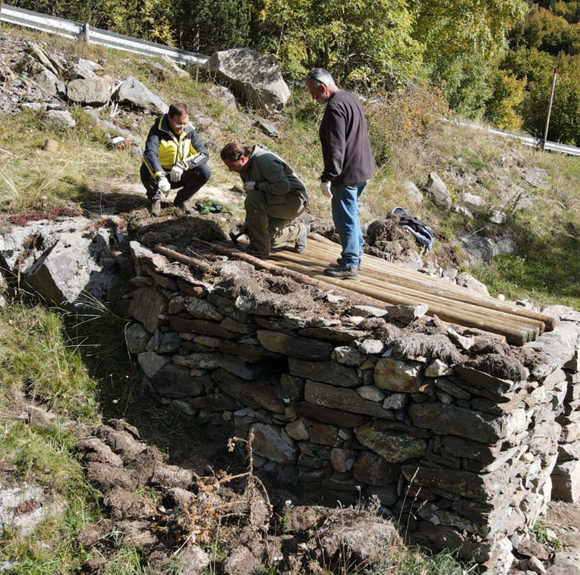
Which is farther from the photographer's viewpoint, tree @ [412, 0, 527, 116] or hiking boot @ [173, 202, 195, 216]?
tree @ [412, 0, 527, 116]

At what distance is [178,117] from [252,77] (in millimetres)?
5890

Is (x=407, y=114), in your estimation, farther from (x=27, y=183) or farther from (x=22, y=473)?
(x=22, y=473)

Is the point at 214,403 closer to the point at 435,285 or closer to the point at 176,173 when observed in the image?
the point at 435,285

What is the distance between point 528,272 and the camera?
1175 cm

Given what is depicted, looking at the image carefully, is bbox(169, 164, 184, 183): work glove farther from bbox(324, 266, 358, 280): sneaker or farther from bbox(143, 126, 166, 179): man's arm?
bbox(324, 266, 358, 280): sneaker

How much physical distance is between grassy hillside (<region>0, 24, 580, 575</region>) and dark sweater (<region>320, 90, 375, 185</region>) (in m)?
2.58

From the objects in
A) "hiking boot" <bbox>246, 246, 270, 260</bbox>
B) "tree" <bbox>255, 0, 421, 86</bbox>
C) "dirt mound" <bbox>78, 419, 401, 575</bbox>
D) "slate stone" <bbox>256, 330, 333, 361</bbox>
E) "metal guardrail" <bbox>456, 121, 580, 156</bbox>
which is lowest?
"dirt mound" <bbox>78, 419, 401, 575</bbox>

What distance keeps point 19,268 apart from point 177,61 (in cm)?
770

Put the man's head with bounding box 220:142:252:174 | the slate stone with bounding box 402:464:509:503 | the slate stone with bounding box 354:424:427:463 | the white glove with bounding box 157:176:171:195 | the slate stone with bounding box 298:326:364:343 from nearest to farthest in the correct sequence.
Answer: the slate stone with bounding box 402:464:509:503
the slate stone with bounding box 354:424:427:463
the slate stone with bounding box 298:326:364:343
the man's head with bounding box 220:142:252:174
the white glove with bounding box 157:176:171:195

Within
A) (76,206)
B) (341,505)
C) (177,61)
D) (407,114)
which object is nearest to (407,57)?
(407,114)

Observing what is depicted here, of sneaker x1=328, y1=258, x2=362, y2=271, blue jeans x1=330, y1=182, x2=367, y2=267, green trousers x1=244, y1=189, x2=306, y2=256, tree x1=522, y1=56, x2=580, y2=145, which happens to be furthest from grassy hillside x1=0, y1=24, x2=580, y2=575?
tree x1=522, y1=56, x2=580, y2=145

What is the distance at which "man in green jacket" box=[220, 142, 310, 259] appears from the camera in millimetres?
5637

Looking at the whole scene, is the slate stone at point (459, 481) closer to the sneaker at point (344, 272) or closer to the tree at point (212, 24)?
the sneaker at point (344, 272)

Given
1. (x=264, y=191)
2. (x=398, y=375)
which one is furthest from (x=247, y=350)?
(x=264, y=191)
